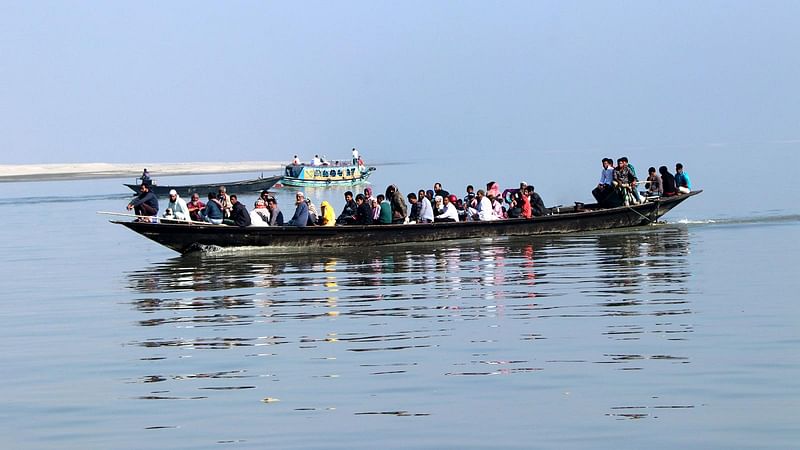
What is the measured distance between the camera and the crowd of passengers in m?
28.4

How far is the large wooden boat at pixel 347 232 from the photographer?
91.8 ft

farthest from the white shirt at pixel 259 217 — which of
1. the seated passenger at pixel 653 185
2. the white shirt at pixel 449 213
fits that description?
the seated passenger at pixel 653 185

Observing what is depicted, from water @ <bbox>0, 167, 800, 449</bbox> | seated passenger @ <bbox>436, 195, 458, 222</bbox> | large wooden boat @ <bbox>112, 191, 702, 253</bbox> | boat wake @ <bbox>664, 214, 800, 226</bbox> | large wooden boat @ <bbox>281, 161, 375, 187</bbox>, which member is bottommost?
water @ <bbox>0, 167, 800, 449</bbox>

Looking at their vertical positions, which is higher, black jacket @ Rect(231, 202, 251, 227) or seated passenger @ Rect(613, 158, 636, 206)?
seated passenger @ Rect(613, 158, 636, 206)

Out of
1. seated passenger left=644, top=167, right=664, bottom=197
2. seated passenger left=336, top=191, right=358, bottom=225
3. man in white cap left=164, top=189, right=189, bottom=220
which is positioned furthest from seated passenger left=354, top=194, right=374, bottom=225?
seated passenger left=644, top=167, right=664, bottom=197

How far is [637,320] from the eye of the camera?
53.4ft

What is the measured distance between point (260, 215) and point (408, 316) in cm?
1236

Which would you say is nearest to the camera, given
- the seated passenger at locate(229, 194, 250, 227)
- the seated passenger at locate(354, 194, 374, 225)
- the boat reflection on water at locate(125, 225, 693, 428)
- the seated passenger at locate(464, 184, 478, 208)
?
the boat reflection on water at locate(125, 225, 693, 428)

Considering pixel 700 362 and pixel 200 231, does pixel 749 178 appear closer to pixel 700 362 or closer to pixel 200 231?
pixel 200 231

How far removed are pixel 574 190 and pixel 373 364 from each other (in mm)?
56718

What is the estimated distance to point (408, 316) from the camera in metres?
17.5

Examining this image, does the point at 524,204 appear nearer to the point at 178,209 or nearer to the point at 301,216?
the point at 301,216

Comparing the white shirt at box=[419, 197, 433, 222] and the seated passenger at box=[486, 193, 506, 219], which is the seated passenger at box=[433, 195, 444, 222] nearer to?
the white shirt at box=[419, 197, 433, 222]

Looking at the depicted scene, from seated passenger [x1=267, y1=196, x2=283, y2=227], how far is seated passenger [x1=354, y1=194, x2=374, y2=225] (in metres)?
1.88
